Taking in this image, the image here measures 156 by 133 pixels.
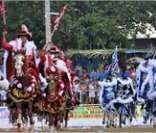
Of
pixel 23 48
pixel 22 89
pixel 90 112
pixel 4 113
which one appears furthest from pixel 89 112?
pixel 23 48

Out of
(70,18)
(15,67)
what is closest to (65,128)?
(15,67)

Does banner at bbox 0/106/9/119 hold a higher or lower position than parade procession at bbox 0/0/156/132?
lower

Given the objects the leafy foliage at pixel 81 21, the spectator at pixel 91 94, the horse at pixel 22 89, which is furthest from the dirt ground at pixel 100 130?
the leafy foliage at pixel 81 21

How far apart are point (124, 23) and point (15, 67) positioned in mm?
22662

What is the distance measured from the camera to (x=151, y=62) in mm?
21875

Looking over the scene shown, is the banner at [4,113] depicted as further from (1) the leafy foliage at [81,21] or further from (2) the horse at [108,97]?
(1) the leafy foliage at [81,21]

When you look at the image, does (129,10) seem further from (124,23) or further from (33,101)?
(33,101)

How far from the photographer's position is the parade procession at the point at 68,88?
17.0 m

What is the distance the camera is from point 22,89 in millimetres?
16922

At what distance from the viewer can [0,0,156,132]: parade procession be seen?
669 inches

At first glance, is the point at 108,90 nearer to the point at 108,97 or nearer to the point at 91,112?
the point at 108,97

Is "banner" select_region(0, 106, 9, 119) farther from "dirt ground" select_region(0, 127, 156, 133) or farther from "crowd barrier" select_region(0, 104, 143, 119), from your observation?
"crowd barrier" select_region(0, 104, 143, 119)

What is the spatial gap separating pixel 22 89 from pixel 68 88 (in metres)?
1.41

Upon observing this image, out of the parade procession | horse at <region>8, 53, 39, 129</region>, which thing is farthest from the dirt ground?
horse at <region>8, 53, 39, 129</region>
